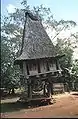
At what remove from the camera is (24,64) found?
880 inches

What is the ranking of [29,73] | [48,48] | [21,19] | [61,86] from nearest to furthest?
[29,73] → [48,48] → [61,86] → [21,19]

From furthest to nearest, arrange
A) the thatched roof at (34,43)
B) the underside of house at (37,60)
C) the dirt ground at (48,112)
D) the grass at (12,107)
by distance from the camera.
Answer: the thatched roof at (34,43) → the underside of house at (37,60) → the grass at (12,107) → the dirt ground at (48,112)

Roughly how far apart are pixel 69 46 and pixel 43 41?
1783 cm

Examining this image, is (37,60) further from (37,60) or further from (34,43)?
(34,43)

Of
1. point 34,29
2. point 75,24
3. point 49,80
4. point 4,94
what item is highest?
point 75,24

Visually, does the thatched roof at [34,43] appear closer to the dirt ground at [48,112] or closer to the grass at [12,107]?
the grass at [12,107]

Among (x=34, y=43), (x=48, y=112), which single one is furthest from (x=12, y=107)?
(x=34, y=43)

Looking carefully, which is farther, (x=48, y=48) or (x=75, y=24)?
(x=75, y=24)

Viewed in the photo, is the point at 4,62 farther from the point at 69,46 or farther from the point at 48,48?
the point at 48,48

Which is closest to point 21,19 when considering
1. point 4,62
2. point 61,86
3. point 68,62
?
point 4,62

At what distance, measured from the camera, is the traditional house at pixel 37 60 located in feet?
73.3

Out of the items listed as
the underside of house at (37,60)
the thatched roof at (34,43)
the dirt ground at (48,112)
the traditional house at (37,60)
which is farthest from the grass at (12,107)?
the thatched roof at (34,43)

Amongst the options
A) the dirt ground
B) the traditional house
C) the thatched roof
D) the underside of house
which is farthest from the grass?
the thatched roof

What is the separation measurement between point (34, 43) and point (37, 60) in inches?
81.8
